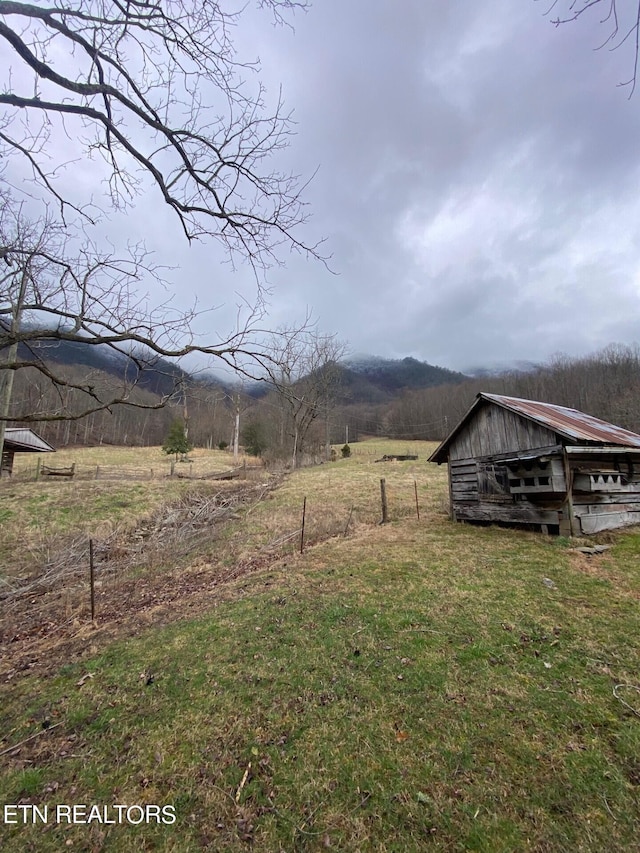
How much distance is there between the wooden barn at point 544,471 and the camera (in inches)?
371

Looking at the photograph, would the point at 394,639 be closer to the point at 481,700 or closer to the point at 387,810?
the point at 481,700

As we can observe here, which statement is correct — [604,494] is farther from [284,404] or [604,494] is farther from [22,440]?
[22,440]

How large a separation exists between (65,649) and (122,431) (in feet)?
Answer: 186

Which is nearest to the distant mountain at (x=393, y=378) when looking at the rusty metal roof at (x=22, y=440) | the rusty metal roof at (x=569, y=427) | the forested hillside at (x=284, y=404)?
the forested hillside at (x=284, y=404)

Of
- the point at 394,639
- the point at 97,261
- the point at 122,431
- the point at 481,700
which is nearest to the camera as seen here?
the point at 481,700

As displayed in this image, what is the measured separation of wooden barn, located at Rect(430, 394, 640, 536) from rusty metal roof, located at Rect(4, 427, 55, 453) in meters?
25.5

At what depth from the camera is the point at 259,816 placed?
106 inches

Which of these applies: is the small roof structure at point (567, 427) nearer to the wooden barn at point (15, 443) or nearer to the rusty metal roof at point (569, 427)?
the rusty metal roof at point (569, 427)

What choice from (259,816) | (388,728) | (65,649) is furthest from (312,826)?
(65,649)

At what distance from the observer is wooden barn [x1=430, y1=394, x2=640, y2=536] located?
9.42 meters

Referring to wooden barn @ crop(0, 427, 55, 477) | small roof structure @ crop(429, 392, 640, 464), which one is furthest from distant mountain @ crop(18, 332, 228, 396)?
wooden barn @ crop(0, 427, 55, 477)

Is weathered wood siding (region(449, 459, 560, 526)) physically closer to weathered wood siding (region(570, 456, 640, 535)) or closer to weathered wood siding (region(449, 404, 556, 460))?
weathered wood siding (region(449, 404, 556, 460))

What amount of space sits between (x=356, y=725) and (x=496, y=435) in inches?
385

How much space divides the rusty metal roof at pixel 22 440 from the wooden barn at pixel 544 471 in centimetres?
2553
